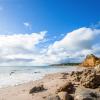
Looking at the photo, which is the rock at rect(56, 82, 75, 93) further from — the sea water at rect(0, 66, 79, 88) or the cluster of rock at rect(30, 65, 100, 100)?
the sea water at rect(0, 66, 79, 88)

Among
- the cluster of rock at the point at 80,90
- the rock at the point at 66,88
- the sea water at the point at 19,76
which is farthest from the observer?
the sea water at the point at 19,76

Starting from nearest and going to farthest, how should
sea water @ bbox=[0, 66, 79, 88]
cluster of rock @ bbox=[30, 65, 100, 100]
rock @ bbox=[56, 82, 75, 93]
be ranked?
cluster of rock @ bbox=[30, 65, 100, 100], rock @ bbox=[56, 82, 75, 93], sea water @ bbox=[0, 66, 79, 88]

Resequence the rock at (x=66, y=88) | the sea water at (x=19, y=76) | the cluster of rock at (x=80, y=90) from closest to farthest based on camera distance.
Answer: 1. the cluster of rock at (x=80, y=90)
2. the rock at (x=66, y=88)
3. the sea water at (x=19, y=76)

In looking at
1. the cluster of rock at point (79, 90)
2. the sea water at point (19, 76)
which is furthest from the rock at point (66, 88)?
the sea water at point (19, 76)

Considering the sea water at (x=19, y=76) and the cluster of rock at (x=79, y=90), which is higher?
the sea water at (x=19, y=76)

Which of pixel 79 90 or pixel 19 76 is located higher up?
pixel 19 76

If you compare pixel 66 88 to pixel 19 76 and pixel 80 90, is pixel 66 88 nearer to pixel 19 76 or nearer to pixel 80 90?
pixel 80 90

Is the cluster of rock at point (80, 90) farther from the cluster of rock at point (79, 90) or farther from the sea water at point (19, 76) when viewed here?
the sea water at point (19, 76)

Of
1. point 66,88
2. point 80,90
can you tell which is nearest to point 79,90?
point 80,90

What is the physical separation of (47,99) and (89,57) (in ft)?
190

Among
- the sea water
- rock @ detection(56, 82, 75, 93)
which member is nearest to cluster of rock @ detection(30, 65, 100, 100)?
rock @ detection(56, 82, 75, 93)

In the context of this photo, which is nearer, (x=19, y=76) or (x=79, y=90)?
(x=79, y=90)

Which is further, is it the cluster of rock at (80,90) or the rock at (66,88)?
the rock at (66,88)

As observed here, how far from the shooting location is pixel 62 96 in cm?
1156
